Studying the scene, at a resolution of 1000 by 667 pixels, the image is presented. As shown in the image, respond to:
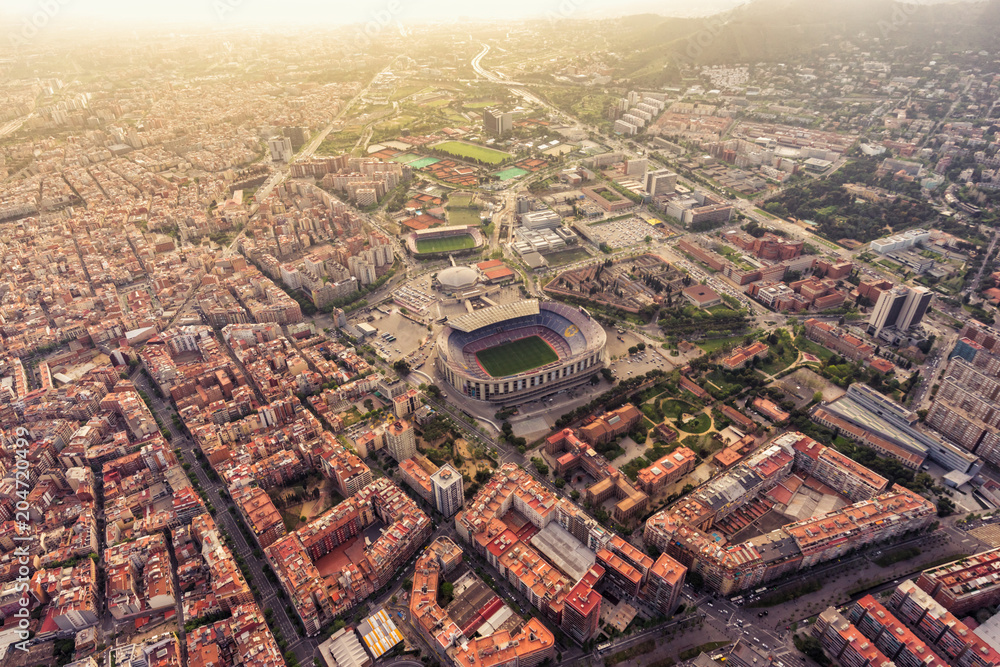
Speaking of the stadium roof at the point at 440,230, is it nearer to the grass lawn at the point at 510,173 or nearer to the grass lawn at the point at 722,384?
the grass lawn at the point at 510,173

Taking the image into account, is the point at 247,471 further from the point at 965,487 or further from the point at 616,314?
the point at 965,487

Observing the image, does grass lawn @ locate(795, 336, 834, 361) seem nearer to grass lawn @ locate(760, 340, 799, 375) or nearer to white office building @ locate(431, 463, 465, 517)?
grass lawn @ locate(760, 340, 799, 375)

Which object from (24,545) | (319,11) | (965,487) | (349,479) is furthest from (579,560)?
(319,11)

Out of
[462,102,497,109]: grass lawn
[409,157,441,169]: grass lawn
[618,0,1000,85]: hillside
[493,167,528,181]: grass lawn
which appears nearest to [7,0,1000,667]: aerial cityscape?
[493,167,528,181]: grass lawn

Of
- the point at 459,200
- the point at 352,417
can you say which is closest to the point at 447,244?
the point at 459,200

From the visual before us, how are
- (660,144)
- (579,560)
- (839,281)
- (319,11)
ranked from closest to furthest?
(579,560), (839,281), (660,144), (319,11)

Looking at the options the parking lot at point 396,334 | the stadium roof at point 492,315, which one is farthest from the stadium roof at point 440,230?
the stadium roof at point 492,315

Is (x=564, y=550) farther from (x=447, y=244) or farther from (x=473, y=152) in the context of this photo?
(x=473, y=152)
